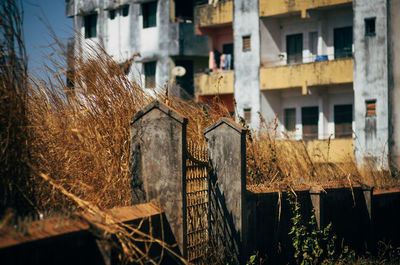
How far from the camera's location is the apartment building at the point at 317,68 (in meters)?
23.7

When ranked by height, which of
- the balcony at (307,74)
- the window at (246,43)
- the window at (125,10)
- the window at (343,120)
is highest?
the window at (125,10)

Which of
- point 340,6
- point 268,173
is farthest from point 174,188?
point 340,6

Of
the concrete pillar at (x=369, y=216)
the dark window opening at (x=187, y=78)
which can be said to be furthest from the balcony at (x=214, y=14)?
the concrete pillar at (x=369, y=216)

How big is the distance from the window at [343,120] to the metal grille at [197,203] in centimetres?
2062

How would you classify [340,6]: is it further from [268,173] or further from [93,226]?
[93,226]

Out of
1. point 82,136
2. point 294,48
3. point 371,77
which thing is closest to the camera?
point 82,136

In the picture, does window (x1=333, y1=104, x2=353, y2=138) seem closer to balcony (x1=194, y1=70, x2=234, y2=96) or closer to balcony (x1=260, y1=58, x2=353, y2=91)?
balcony (x1=260, y1=58, x2=353, y2=91)

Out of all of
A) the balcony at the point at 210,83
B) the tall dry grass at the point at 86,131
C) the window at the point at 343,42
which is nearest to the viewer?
the tall dry grass at the point at 86,131

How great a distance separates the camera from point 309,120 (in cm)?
2848

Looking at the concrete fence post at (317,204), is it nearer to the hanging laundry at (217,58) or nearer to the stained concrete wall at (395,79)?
the stained concrete wall at (395,79)

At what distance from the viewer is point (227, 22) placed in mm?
30109

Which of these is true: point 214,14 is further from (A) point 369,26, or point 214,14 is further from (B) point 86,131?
(B) point 86,131

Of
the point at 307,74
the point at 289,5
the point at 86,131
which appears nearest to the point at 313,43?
the point at 289,5

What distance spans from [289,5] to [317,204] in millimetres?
19126
